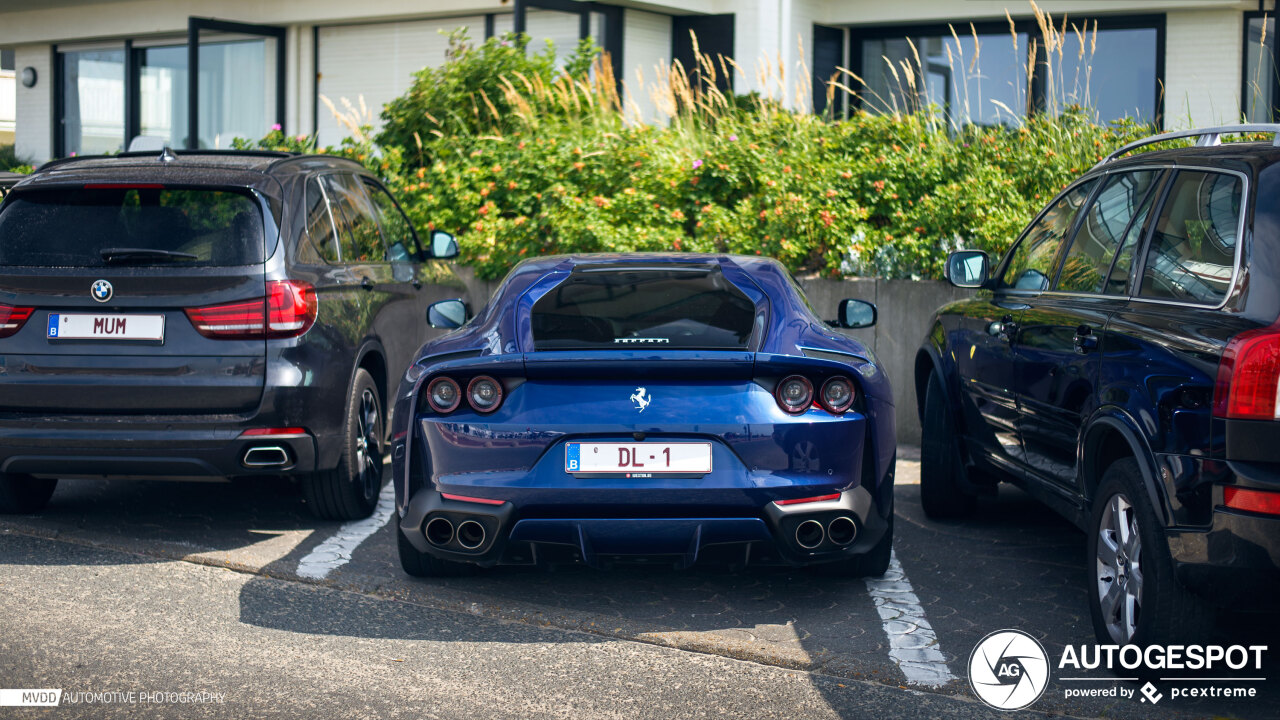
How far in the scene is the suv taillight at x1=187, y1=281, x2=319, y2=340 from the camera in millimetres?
5656

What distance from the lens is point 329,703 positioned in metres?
4.00

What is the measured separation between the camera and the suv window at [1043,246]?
18.4ft

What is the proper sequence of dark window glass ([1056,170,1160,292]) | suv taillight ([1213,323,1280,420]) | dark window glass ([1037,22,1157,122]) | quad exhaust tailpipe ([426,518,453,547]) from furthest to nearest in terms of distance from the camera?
dark window glass ([1037,22,1157,122]), dark window glass ([1056,170,1160,292]), quad exhaust tailpipe ([426,518,453,547]), suv taillight ([1213,323,1280,420])

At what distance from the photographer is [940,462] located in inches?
252

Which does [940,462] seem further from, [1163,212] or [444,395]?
[444,395]

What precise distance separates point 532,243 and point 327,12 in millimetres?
10044

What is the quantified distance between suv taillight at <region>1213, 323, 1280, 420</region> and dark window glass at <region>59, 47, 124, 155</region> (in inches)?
811

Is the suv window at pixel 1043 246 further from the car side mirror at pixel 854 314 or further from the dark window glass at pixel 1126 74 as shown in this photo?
the dark window glass at pixel 1126 74

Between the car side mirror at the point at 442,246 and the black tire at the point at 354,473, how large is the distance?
Answer: 130cm

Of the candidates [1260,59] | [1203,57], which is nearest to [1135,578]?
[1260,59]

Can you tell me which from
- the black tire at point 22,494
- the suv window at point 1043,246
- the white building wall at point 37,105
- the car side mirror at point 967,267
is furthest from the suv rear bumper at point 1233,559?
the white building wall at point 37,105

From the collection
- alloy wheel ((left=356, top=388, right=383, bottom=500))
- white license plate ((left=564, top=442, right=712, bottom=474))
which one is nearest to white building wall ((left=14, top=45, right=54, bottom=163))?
alloy wheel ((left=356, top=388, right=383, bottom=500))

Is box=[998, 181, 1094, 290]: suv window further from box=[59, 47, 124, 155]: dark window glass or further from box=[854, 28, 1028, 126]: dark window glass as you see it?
box=[59, 47, 124, 155]: dark window glass

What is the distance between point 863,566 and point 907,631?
0.59m
